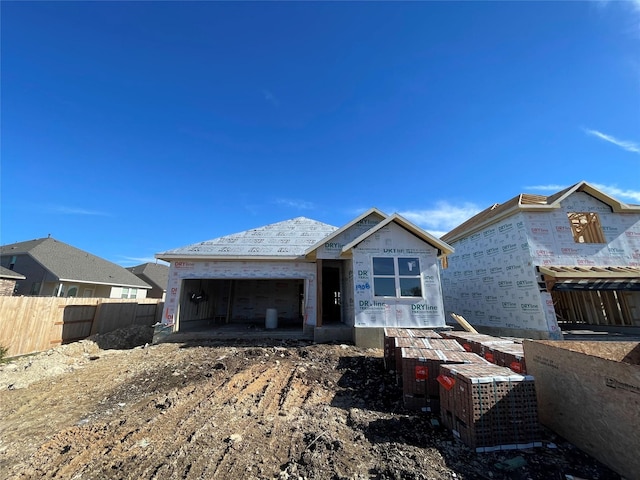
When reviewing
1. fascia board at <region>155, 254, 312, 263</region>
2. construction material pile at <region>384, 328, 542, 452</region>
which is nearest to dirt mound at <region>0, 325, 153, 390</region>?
fascia board at <region>155, 254, 312, 263</region>

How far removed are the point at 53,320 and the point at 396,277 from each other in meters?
13.9

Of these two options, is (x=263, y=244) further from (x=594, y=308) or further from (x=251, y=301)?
(x=594, y=308)

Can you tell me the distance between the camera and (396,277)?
34.5 feet

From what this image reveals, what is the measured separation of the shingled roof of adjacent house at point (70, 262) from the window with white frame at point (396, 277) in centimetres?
2393

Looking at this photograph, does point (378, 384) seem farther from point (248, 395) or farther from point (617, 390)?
point (617, 390)

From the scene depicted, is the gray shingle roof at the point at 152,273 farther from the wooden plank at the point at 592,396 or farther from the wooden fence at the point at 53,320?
the wooden plank at the point at 592,396

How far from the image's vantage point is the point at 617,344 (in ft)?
13.1

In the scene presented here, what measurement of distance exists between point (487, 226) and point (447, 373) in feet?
42.6

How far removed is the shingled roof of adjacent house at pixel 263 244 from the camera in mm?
11977

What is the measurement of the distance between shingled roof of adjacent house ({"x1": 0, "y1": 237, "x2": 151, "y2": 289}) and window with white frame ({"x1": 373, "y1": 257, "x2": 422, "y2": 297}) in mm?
23931

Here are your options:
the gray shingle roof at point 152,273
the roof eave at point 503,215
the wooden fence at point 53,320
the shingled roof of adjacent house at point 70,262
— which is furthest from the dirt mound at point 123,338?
the gray shingle roof at point 152,273

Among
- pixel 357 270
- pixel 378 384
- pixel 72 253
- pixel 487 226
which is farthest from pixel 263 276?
pixel 72 253

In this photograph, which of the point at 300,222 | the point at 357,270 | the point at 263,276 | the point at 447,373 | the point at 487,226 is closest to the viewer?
the point at 447,373

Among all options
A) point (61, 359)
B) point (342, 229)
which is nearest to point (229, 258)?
point (342, 229)
